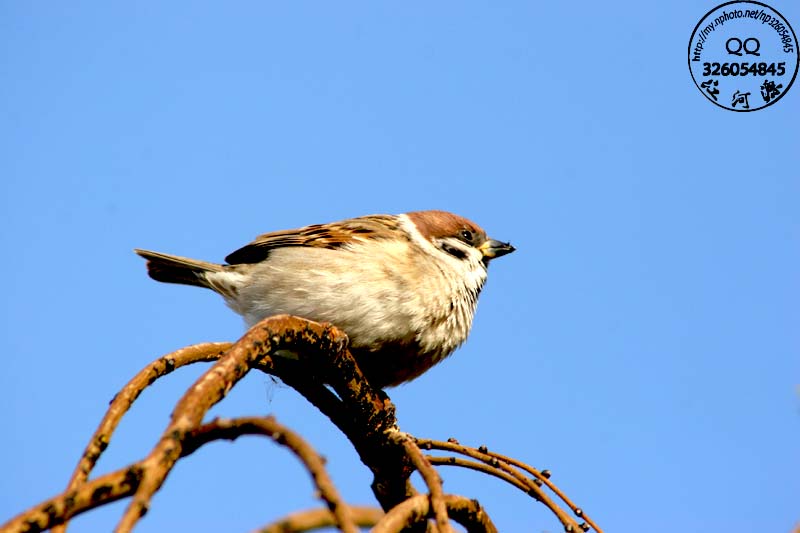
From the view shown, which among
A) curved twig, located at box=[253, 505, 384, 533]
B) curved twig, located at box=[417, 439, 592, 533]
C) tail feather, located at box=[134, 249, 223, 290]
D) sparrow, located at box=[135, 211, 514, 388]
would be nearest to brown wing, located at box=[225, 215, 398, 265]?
sparrow, located at box=[135, 211, 514, 388]

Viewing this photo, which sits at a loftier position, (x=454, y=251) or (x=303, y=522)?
(x=454, y=251)

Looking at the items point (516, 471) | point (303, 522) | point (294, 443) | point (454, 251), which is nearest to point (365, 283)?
point (454, 251)

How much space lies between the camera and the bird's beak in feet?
15.7

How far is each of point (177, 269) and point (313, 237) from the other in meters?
0.72

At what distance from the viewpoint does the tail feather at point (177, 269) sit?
4.39 m

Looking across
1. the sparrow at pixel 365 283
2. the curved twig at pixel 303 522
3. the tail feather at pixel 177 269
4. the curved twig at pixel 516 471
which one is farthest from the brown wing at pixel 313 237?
the curved twig at pixel 303 522

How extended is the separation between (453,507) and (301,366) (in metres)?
0.81

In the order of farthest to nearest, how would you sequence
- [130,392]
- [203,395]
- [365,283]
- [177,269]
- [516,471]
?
[177,269], [365,283], [516,471], [130,392], [203,395]

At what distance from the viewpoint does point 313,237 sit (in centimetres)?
427

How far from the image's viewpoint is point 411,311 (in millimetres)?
3885

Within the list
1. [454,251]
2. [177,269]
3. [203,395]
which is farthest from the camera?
[454,251]

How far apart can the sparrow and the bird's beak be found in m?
0.16

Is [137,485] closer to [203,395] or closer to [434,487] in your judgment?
[203,395]

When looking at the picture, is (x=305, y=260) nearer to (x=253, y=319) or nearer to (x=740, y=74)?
(x=253, y=319)
